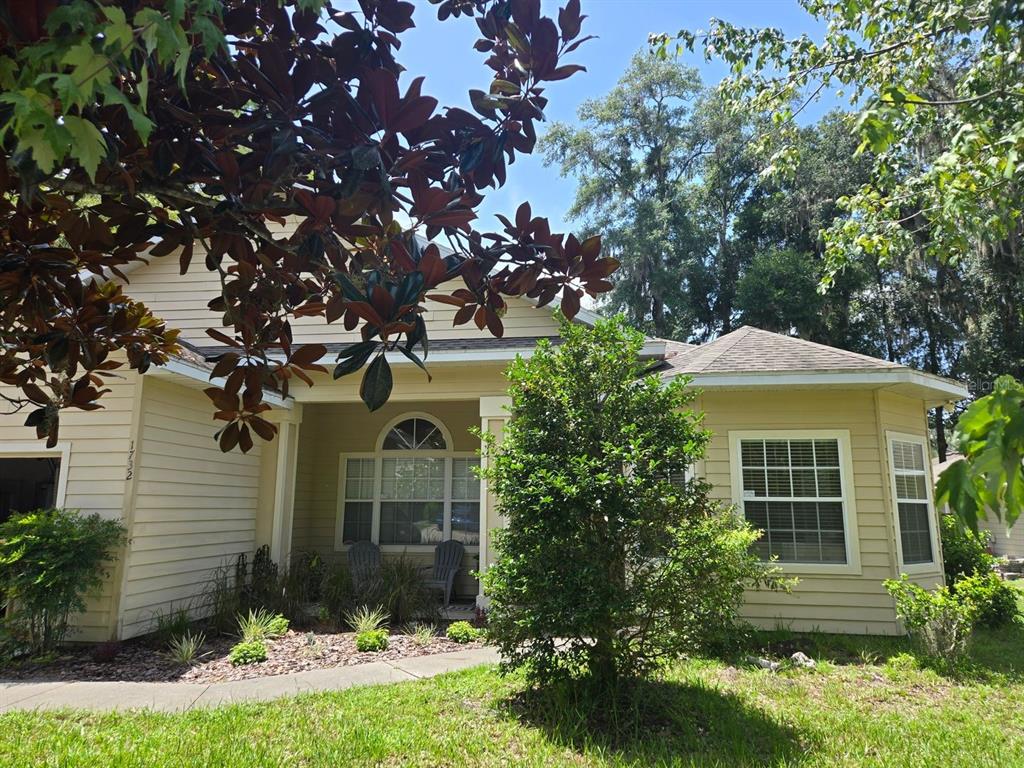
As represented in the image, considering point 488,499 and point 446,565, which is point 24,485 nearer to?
point 446,565

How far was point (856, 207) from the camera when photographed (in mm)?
7977

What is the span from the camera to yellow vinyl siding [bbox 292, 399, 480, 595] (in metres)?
11.4

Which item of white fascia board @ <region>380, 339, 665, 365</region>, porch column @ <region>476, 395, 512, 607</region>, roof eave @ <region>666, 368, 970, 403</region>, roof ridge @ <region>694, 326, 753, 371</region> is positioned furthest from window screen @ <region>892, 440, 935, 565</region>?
porch column @ <region>476, 395, 512, 607</region>

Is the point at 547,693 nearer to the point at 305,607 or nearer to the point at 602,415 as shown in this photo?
the point at 602,415

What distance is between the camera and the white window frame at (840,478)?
810 centimetres

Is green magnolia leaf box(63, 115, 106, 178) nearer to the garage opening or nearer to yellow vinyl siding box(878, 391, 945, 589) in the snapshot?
yellow vinyl siding box(878, 391, 945, 589)

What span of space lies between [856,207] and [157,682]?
8926 mm

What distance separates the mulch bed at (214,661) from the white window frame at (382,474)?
3.33m

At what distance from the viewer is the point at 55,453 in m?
7.61

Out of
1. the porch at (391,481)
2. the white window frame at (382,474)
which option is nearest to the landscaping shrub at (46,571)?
the porch at (391,481)

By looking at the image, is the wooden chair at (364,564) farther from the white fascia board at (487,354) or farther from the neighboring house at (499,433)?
the white fascia board at (487,354)

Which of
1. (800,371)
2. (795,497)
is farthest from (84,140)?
(795,497)

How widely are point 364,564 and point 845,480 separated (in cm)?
681

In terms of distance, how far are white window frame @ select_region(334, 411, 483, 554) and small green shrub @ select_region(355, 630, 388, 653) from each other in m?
3.62
